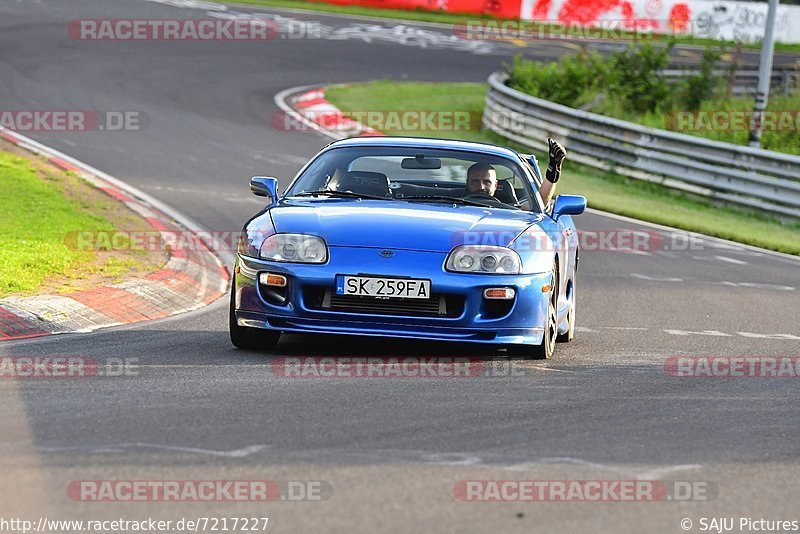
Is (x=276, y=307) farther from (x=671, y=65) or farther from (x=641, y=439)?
(x=671, y=65)

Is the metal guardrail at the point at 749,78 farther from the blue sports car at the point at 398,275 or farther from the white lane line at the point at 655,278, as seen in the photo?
the blue sports car at the point at 398,275

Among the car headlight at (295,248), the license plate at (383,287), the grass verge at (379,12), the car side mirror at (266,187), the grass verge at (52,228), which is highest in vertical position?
the car side mirror at (266,187)

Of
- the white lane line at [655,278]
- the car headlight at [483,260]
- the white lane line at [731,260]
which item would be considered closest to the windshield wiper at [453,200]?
the car headlight at [483,260]

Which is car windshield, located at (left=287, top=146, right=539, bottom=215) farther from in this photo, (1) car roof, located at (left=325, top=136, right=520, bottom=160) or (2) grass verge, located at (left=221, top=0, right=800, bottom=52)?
(2) grass verge, located at (left=221, top=0, right=800, bottom=52)

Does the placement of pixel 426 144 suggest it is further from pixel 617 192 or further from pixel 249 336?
pixel 617 192

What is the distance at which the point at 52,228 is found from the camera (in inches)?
491

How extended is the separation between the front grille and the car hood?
0.29 m

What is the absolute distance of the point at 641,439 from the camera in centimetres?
582

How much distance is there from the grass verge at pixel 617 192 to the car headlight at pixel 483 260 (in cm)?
1025

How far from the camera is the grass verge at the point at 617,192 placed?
18.8m

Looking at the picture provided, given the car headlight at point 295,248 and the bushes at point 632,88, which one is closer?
the car headlight at point 295,248

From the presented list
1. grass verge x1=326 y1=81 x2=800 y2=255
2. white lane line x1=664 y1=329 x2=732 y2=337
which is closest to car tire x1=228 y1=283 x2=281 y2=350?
white lane line x1=664 y1=329 x2=732 y2=337

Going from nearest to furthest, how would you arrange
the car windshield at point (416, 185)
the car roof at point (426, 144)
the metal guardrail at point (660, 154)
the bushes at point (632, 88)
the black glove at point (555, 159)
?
the car windshield at point (416, 185) < the car roof at point (426, 144) < the black glove at point (555, 159) < the metal guardrail at point (660, 154) < the bushes at point (632, 88)

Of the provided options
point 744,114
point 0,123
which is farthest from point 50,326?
point 744,114
